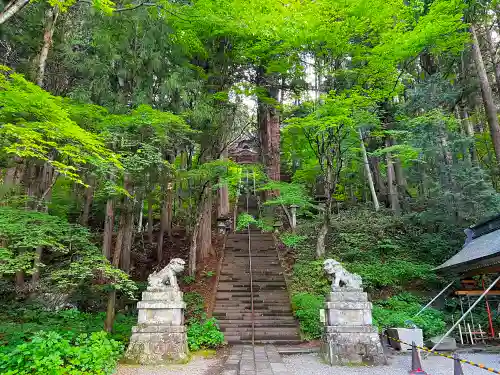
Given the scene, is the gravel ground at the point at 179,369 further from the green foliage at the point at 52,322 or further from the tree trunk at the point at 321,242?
the tree trunk at the point at 321,242

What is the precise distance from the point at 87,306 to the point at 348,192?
18993 mm

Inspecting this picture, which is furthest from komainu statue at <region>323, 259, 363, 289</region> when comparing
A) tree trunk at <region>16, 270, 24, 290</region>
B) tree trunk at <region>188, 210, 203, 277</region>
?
tree trunk at <region>16, 270, 24, 290</region>

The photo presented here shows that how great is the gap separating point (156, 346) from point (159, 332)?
0.90ft

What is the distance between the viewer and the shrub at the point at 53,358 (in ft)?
15.9

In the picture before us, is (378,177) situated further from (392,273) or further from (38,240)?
(38,240)

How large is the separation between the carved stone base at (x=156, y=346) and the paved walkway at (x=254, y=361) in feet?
3.74

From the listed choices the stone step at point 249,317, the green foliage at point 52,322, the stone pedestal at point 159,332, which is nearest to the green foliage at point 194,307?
the stone step at point 249,317

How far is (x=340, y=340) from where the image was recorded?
7102 millimetres

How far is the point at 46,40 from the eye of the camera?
9.73m

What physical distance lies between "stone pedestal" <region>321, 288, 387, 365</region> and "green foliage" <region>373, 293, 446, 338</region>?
2.42 m

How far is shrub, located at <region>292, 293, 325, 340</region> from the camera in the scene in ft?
31.7

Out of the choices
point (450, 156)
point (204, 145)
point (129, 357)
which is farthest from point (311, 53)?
point (129, 357)

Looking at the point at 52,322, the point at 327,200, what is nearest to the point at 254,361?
the point at 52,322

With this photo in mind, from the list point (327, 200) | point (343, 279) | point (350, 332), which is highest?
point (327, 200)
